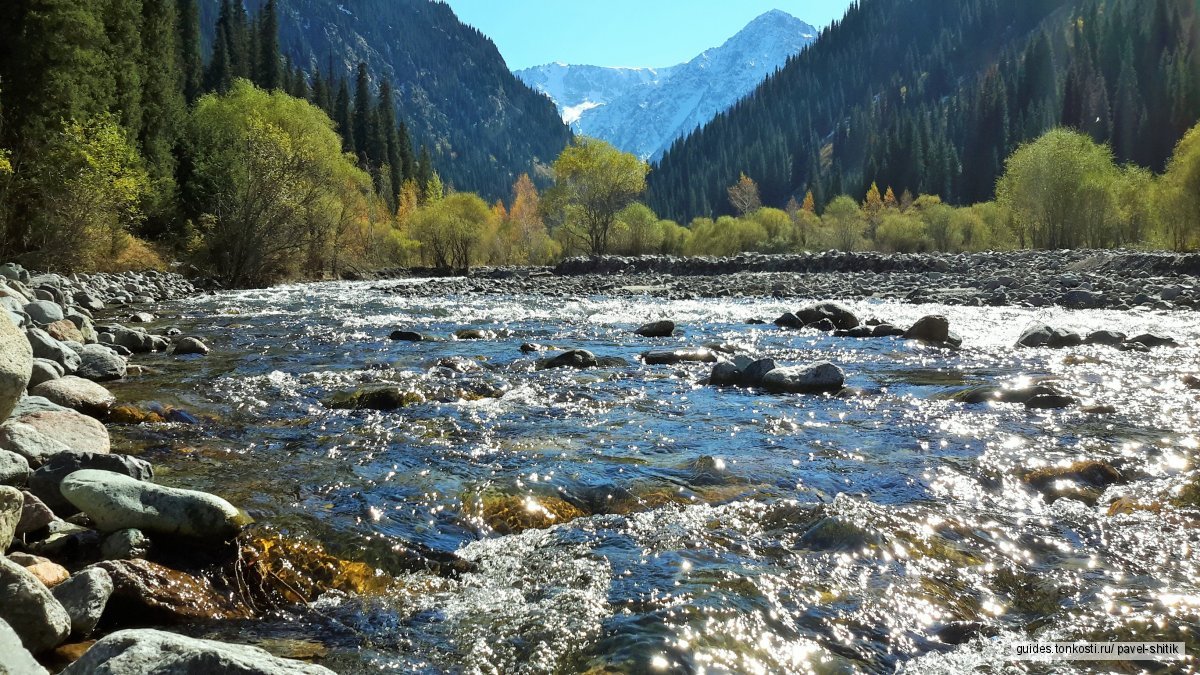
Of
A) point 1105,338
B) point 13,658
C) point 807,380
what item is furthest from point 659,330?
point 13,658

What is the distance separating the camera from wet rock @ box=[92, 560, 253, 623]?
306 centimetres

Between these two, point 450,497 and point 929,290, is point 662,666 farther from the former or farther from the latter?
point 929,290

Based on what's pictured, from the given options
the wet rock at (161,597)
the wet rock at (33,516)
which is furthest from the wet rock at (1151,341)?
the wet rock at (33,516)

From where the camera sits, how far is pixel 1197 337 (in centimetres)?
1213

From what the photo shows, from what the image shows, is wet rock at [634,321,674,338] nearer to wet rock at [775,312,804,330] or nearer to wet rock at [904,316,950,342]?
wet rock at [775,312,804,330]

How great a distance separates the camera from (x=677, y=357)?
36.4ft

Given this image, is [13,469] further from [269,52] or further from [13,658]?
[269,52]

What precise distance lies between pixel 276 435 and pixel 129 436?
1.19m

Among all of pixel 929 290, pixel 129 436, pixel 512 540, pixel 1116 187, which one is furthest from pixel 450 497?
pixel 1116 187

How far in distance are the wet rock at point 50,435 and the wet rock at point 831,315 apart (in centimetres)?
1338

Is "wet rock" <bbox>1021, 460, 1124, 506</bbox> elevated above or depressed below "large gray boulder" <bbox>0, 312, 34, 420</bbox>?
below

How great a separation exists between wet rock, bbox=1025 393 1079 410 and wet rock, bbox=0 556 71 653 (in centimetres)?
836

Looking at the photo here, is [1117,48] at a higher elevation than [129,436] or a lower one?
higher

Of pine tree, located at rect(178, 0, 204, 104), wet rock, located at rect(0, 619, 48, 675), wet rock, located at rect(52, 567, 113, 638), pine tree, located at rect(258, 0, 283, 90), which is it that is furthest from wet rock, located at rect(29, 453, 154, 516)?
pine tree, located at rect(258, 0, 283, 90)
